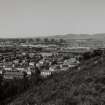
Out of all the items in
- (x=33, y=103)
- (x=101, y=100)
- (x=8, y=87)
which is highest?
(x=101, y=100)

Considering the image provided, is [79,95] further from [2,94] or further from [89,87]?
[2,94]

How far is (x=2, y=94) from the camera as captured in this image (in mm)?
21578

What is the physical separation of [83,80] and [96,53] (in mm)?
9563

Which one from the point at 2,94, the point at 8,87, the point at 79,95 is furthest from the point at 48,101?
the point at 8,87

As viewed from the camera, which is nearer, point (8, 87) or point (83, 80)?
point (83, 80)

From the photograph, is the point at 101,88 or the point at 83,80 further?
the point at 83,80

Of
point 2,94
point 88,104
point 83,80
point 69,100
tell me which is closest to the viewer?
point 88,104

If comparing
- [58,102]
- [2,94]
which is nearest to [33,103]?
[58,102]

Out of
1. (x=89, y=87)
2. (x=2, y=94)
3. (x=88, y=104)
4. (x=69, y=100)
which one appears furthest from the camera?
(x=2, y=94)

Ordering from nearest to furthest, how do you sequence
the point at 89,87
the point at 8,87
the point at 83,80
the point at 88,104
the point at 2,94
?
the point at 88,104
the point at 89,87
the point at 83,80
the point at 2,94
the point at 8,87

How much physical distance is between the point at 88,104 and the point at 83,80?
3.43 m

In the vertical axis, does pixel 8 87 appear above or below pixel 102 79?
below

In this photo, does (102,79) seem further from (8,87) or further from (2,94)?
(8,87)

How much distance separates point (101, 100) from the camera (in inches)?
358
